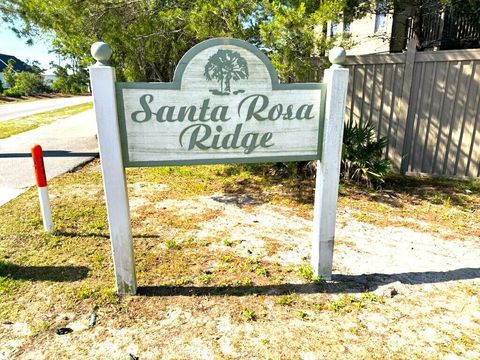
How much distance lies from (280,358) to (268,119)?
5.97 ft

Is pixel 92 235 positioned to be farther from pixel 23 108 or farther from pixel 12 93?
pixel 12 93

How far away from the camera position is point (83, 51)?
25.9ft

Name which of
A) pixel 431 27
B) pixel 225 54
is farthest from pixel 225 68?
pixel 431 27

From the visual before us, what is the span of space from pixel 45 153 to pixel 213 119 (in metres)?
7.48

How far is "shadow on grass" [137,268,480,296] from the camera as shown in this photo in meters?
3.10


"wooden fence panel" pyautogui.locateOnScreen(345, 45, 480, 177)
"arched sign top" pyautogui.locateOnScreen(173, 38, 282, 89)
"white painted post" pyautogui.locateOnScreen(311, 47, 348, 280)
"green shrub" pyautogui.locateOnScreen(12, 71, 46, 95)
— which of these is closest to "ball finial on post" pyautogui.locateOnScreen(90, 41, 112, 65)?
"arched sign top" pyautogui.locateOnScreen(173, 38, 282, 89)

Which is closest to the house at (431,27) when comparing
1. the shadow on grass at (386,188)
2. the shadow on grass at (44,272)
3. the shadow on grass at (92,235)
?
the shadow on grass at (386,188)

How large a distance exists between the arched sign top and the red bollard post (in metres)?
2.22

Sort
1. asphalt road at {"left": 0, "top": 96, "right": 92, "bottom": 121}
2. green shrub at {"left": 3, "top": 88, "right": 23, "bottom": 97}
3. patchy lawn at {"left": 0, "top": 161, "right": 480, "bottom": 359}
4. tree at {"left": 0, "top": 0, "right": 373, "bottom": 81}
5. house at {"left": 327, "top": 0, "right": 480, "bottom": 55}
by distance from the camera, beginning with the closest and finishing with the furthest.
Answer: patchy lawn at {"left": 0, "top": 161, "right": 480, "bottom": 359}
tree at {"left": 0, "top": 0, "right": 373, "bottom": 81}
house at {"left": 327, "top": 0, "right": 480, "bottom": 55}
asphalt road at {"left": 0, "top": 96, "right": 92, "bottom": 121}
green shrub at {"left": 3, "top": 88, "right": 23, "bottom": 97}

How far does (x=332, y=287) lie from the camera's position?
10.4 ft

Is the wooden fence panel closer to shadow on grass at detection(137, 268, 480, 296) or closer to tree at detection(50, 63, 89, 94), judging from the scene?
shadow on grass at detection(137, 268, 480, 296)

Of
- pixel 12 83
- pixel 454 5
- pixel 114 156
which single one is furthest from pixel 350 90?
pixel 12 83

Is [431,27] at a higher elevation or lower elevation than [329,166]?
higher

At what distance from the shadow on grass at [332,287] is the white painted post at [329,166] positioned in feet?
0.54
